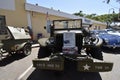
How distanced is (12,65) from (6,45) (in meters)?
1.31

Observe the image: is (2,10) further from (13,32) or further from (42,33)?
(42,33)

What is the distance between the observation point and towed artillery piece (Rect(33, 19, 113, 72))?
4391 millimetres

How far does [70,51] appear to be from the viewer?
531 cm

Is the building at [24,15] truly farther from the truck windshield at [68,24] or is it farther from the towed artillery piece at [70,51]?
the towed artillery piece at [70,51]

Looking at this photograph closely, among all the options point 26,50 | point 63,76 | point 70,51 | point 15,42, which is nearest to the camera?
point 63,76

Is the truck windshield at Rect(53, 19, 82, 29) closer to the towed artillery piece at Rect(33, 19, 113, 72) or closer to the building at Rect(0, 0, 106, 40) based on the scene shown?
the towed artillery piece at Rect(33, 19, 113, 72)

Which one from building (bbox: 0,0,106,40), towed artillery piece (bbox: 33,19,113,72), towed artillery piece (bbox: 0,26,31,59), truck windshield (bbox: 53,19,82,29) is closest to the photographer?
towed artillery piece (bbox: 33,19,113,72)

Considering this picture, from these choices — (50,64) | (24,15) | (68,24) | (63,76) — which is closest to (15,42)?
(68,24)

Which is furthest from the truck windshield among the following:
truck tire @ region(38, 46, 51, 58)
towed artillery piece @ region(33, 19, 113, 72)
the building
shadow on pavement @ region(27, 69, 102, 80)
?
the building

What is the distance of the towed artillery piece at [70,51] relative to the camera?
439 cm

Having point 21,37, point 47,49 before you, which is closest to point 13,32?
point 21,37

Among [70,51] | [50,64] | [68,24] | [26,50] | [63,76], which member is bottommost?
[63,76]

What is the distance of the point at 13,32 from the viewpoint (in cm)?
774

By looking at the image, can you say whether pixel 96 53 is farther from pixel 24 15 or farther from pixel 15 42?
pixel 24 15
